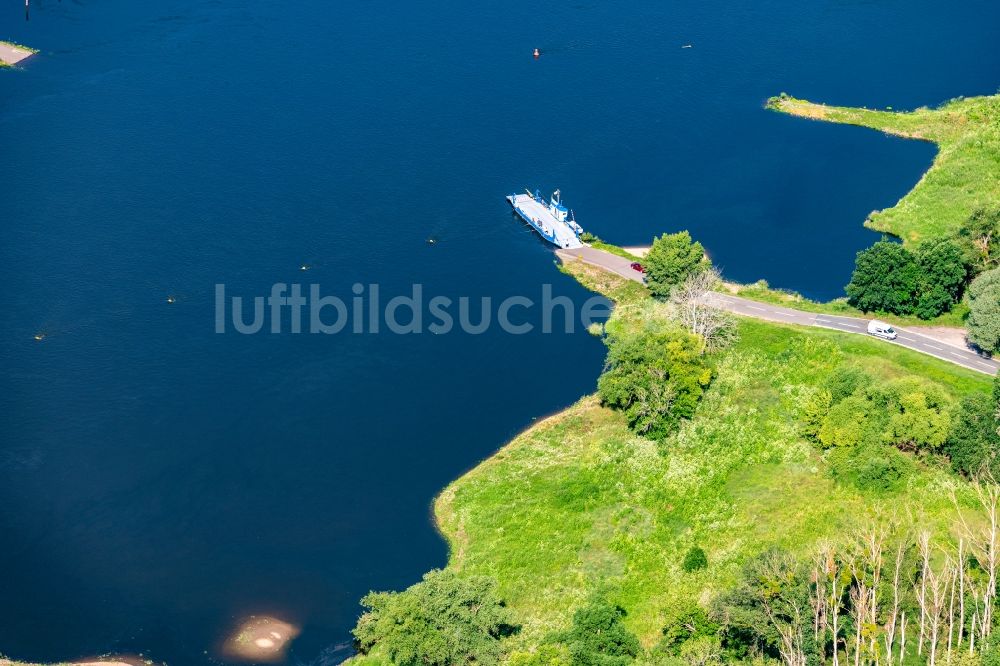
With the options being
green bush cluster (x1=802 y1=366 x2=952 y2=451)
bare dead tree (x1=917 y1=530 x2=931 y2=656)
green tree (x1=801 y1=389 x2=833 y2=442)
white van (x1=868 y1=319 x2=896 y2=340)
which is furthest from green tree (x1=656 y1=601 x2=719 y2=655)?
white van (x1=868 y1=319 x2=896 y2=340)

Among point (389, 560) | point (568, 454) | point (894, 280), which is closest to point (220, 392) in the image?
point (389, 560)

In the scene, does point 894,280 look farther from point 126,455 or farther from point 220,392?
point 126,455

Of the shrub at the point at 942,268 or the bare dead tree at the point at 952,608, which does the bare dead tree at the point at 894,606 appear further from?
the shrub at the point at 942,268

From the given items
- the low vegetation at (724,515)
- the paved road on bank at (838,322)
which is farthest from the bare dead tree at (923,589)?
the paved road on bank at (838,322)

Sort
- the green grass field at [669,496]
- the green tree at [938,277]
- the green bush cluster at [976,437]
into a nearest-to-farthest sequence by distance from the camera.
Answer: the green grass field at [669,496], the green bush cluster at [976,437], the green tree at [938,277]

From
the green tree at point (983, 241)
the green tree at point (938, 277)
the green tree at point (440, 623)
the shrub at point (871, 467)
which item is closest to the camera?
the green tree at point (440, 623)

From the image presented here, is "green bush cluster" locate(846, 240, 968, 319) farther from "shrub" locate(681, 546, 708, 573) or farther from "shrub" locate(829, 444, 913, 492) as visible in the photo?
"shrub" locate(681, 546, 708, 573)

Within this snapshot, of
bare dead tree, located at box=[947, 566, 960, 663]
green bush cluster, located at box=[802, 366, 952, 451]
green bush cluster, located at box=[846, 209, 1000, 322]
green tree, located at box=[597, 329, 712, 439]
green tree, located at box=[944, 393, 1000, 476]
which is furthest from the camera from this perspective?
Answer: green bush cluster, located at box=[846, 209, 1000, 322]
